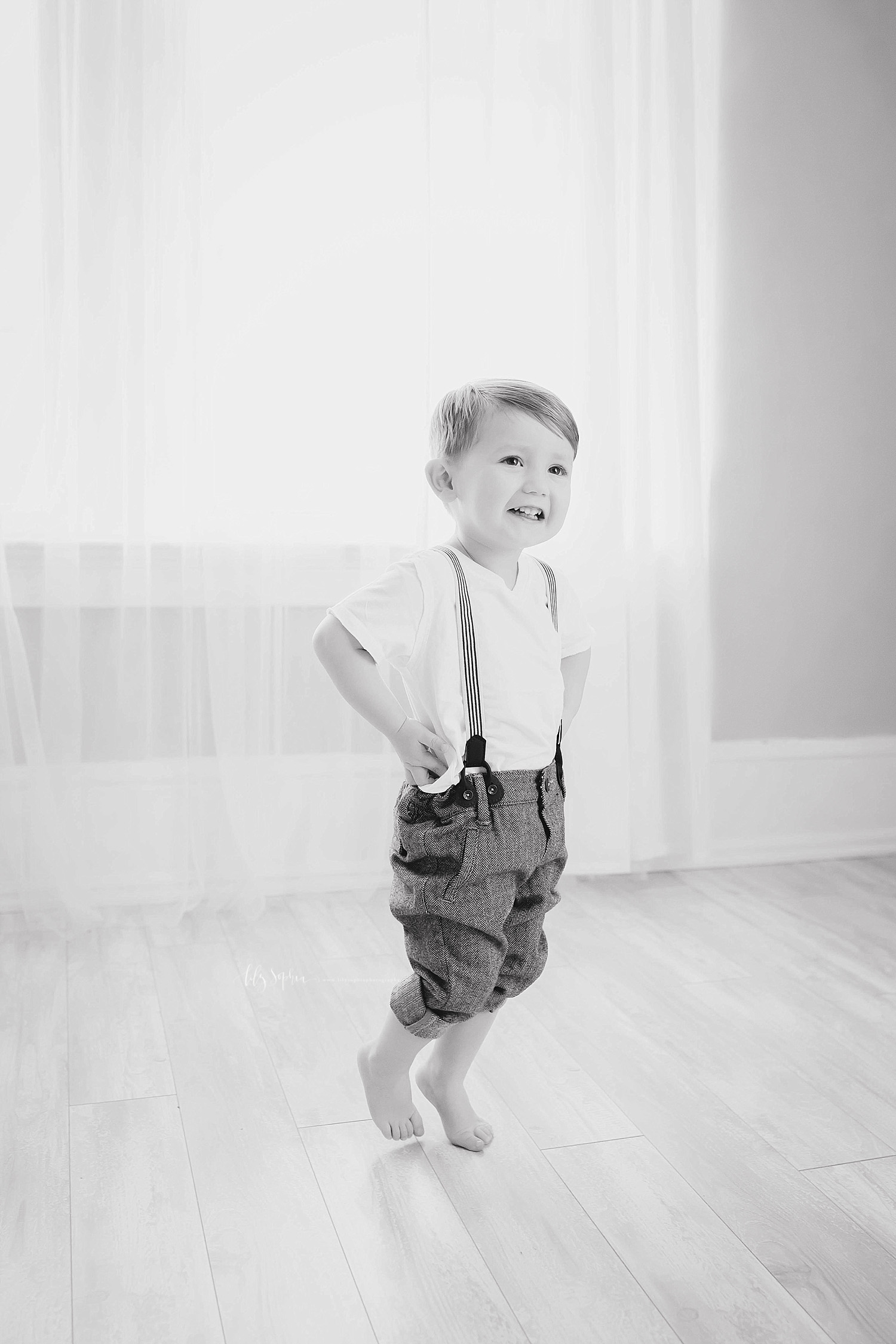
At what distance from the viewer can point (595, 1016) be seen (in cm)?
188

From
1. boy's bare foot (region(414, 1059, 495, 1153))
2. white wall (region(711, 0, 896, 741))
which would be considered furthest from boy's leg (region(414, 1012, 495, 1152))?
white wall (region(711, 0, 896, 741))

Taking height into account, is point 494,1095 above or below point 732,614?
below

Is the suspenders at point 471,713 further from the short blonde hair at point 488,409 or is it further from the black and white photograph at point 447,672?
the short blonde hair at point 488,409

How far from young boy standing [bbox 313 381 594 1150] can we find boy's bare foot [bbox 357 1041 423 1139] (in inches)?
0.8

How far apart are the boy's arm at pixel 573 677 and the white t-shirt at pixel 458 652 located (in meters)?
0.15

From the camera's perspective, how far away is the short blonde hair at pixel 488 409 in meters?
1.34

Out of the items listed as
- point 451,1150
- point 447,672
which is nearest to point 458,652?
point 447,672

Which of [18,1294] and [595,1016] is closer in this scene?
[18,1294]

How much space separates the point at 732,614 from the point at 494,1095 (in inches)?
62.0

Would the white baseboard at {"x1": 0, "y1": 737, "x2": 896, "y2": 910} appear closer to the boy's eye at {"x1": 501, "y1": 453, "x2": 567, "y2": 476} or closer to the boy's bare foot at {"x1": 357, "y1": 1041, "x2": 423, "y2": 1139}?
the boy's bare foot at {"x1": 357, "y1": 1041, "x2": 423, "y2": 1139}

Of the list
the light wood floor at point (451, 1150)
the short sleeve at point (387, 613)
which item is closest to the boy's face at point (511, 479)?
the short sleeve at point (387, 613)

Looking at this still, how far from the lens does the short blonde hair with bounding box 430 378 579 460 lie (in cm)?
134

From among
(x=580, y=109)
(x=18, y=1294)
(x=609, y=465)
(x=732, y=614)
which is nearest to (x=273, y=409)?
(x=609, y=465)

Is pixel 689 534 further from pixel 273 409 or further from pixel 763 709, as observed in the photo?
pixel 273 409
